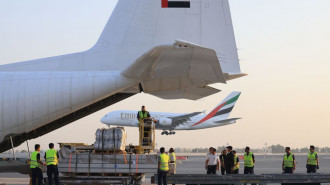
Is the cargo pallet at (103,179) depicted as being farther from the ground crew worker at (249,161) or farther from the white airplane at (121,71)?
the ground crew worker at (249,161)

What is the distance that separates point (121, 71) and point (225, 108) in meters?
65.8

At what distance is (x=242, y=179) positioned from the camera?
16625 mm

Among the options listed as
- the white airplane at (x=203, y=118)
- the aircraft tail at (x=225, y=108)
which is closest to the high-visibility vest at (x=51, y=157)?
the white airplane at (x=203, y=118)

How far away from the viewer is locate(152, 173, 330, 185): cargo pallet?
16266mm

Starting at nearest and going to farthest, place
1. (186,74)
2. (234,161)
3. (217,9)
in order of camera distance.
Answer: (186,74)
(217,9)
(234,161)

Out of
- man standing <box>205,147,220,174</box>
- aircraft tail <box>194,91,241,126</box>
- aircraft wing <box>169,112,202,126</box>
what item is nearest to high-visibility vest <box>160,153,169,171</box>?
man standing <box>205,147,220,174</box>

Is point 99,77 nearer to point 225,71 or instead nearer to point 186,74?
point 186,74

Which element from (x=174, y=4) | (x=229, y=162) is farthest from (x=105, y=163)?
(x=229, y=162)

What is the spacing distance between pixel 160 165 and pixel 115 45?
440cm

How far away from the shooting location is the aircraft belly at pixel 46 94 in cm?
1600

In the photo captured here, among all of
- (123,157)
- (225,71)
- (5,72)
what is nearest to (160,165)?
(123,157)

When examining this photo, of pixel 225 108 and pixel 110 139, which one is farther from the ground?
pixel 225 108

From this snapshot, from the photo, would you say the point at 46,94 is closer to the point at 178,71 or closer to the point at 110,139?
the point at 110,139

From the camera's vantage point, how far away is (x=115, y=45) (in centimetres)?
1748
